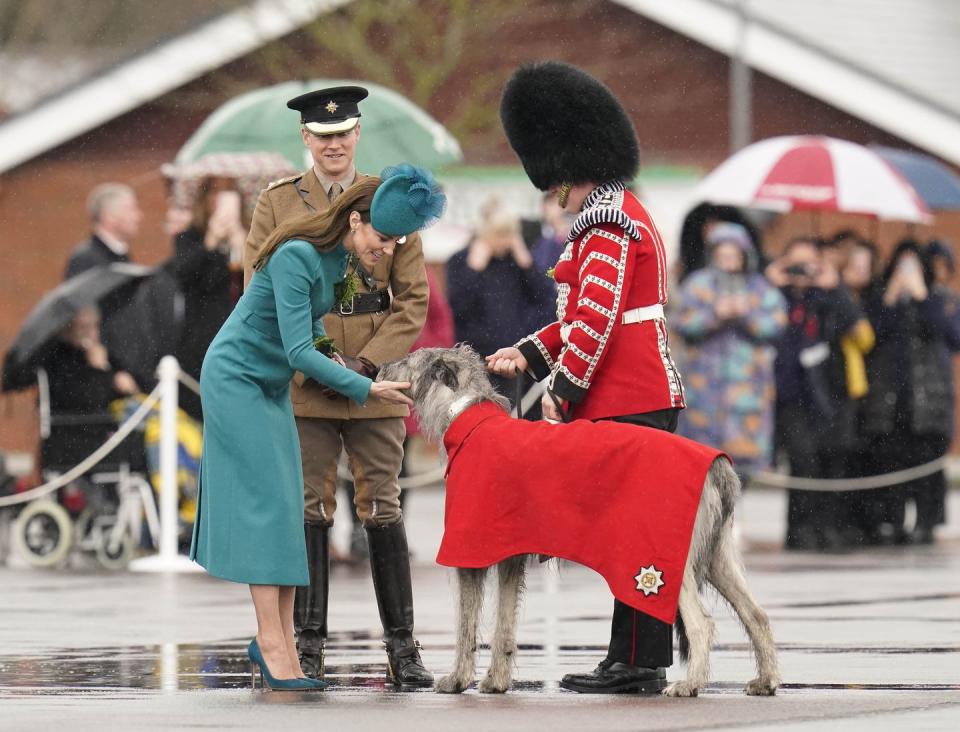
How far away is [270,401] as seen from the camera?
8.79 m

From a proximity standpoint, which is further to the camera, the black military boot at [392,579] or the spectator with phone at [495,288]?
the spectator with phone at [495,288]

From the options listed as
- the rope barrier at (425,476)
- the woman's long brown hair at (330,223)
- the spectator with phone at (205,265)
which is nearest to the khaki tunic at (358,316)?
the woman's long brown hair at (330,223)

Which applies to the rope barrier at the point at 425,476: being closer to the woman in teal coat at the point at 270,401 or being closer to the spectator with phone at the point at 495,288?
the spectator with phone at the point at 495,288

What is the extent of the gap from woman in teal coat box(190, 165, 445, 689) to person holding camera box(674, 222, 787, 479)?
861cm

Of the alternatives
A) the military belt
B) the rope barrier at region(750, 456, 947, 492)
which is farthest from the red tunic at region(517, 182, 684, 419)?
the rope barrier at region(750, 456, 947, 492)

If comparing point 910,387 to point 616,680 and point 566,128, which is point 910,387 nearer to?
point 566,128

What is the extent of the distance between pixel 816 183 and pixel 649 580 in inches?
411

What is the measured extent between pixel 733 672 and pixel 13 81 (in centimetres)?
2751

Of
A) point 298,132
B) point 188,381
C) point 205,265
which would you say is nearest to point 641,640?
point 205,265

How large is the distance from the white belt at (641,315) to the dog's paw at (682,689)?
141 cm

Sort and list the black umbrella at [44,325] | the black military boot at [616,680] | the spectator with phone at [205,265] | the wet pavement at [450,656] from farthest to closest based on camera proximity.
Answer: the black umbrella at [44,325]
the spectator with phone at [205,265]
the black military boot at [616,680]
the wet pavement at [450,656]

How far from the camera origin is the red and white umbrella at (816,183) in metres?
18.3

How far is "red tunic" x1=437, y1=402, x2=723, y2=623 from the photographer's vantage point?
8406 mm

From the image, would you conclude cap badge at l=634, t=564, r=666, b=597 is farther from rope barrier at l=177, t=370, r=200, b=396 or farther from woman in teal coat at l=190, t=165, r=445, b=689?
rope barrier at l=177, t=370, r=200, b=396
